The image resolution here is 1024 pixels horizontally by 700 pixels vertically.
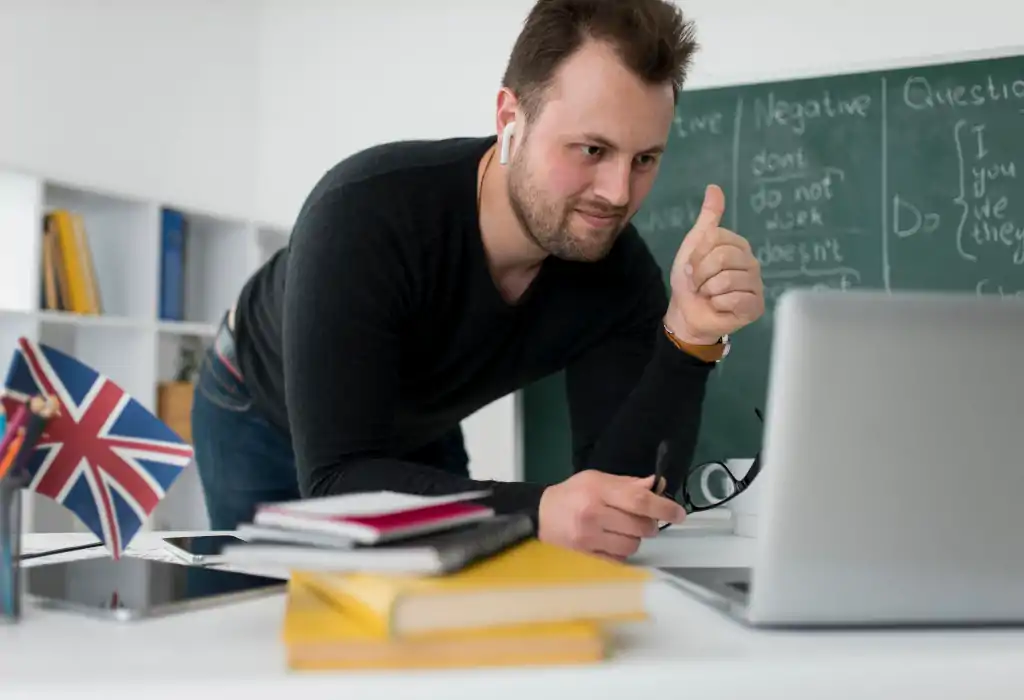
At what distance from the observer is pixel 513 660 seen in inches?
20.0

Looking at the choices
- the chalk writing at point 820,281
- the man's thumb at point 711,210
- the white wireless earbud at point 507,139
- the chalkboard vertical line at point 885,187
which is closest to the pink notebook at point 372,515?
the man's thumb at point 711,210

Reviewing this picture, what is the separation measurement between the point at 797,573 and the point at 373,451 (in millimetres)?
593

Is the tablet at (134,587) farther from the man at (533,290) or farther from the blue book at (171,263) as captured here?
the blue book at (171,263)

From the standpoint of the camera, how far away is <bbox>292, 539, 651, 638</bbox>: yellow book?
49 cm

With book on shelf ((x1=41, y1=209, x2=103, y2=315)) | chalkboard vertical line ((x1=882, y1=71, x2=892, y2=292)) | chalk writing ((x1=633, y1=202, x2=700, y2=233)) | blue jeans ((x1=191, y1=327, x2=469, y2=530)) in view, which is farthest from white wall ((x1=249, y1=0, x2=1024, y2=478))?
blue jeans ((x1=191, y1=327, x2=469, y2=530))

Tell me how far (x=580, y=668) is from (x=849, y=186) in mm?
2361

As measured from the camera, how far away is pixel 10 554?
627 millimetres

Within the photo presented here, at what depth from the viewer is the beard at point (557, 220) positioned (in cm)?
121

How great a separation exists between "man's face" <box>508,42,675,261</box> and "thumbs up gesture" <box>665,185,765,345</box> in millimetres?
140

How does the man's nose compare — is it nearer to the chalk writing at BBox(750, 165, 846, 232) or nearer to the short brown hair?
the short brown hair

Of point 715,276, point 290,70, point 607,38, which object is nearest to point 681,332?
point 715,276

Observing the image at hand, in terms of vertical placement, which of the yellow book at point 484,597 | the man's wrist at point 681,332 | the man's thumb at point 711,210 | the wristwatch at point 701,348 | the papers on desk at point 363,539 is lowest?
the yellow book at point 484,597

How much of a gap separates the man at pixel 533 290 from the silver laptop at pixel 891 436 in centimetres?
29

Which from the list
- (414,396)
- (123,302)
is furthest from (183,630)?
(123,302)
